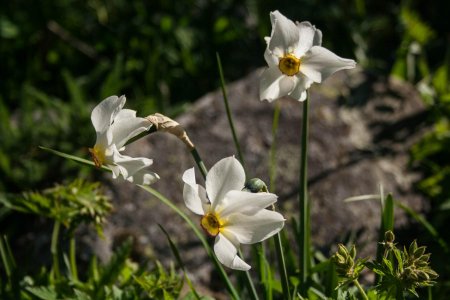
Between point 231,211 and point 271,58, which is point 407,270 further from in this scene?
point 271,58

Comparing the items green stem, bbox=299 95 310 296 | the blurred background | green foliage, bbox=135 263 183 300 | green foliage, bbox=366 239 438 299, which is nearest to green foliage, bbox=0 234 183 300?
green foliage, bbox=135 263 183 300

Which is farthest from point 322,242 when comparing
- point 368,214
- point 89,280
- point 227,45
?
point 227,45

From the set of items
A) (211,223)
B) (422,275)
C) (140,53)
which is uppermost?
(140,53)

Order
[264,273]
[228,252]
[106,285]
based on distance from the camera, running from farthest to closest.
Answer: [106,285], [264,273], [228,252]

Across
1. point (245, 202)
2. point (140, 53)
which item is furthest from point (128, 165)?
point (140, 53)

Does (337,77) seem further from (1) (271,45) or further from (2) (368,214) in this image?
(1) (271,45)

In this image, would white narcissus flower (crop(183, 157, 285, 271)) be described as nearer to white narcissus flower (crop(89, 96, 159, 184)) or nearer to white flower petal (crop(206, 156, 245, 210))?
white flower petal (crop(206, 156, 245, 210))
